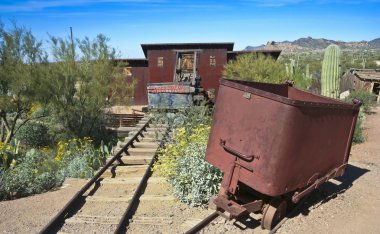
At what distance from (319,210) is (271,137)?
226 cm

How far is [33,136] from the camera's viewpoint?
1558 centimetres

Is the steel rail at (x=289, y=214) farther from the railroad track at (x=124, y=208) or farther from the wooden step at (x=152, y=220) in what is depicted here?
the wooden step at (x=152, y=220)

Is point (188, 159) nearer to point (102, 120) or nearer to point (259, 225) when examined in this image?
point (259, 225)

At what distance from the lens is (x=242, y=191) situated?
5820 mm

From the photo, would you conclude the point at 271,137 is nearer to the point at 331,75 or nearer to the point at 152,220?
the point at 152,220

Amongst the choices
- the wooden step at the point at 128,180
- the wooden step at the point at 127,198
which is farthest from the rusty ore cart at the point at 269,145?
the wooden step at the point at 128,180

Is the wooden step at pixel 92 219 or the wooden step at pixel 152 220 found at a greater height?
the wooden step at pixel 152 220

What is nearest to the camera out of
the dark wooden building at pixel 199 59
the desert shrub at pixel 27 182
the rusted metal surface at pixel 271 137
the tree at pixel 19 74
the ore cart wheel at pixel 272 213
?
the rusted metal surface at pixel 271 137

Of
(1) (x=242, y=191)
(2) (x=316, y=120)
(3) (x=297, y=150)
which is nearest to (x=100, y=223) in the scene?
(1) (x=242, y=191)

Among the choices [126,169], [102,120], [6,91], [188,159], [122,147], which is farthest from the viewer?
[102,120]

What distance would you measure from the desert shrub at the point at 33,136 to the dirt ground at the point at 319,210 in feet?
28.8

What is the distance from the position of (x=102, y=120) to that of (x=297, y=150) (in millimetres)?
13862

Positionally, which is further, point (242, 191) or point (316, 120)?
point (242, 191)

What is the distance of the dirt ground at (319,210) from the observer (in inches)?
211
